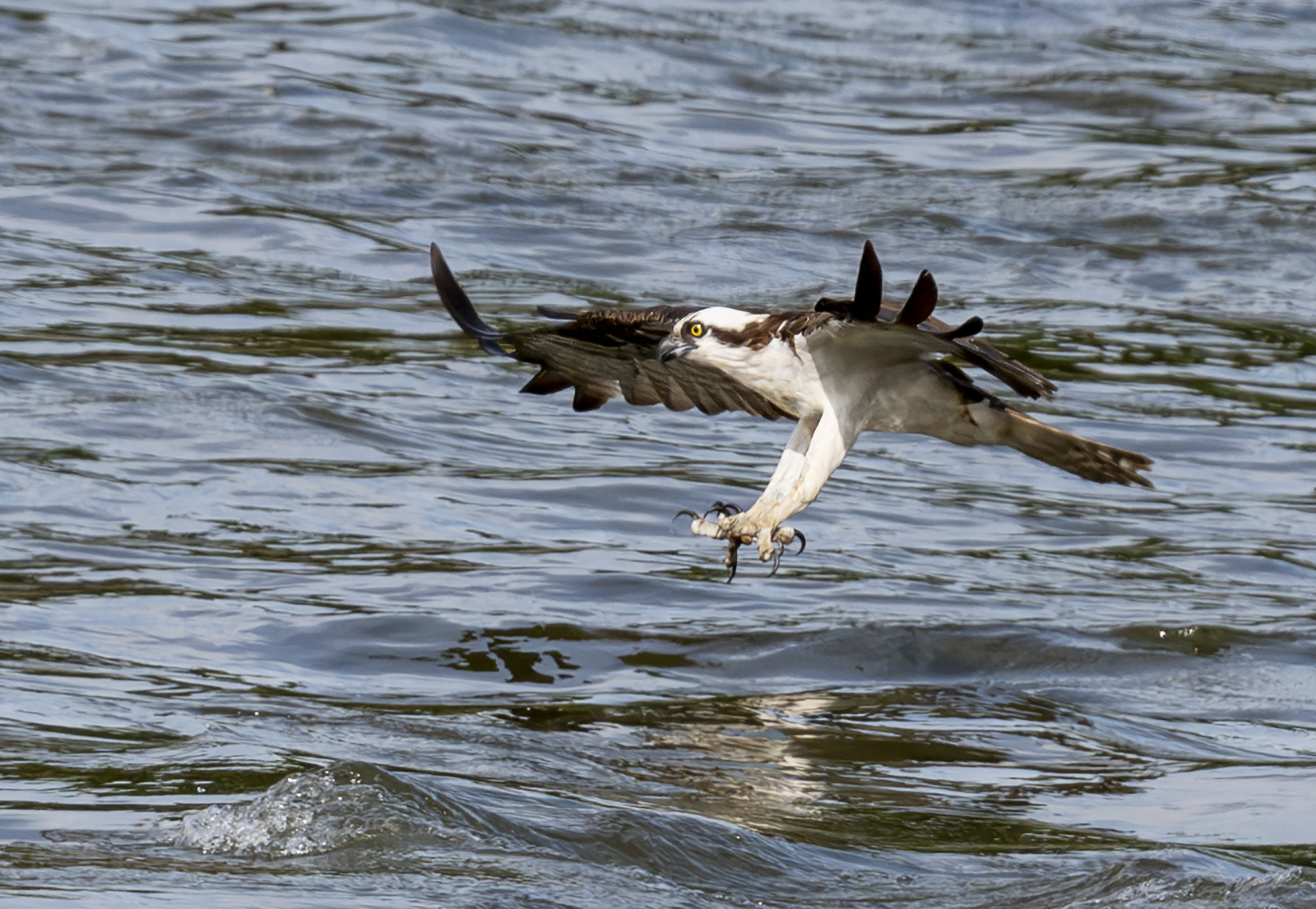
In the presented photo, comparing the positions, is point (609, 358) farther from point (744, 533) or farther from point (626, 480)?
point (626, 480)

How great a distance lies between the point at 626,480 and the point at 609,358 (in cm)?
287

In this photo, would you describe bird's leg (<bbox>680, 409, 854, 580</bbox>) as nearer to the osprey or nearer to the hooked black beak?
the osprey

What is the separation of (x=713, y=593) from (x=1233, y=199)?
299 inches

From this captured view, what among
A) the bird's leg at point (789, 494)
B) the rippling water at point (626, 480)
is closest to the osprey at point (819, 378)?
the bird's leg at point (789, 494)

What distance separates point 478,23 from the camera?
18.5m

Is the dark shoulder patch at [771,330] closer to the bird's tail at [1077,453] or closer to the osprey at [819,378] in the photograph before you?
the osprey at [819,378]

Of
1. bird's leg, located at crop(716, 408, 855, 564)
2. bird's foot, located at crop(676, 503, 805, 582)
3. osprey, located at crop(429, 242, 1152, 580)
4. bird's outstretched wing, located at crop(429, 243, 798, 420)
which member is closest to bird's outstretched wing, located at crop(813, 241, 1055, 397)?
osprey, located at crop(429, 242, 1152, 580)

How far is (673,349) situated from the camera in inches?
267

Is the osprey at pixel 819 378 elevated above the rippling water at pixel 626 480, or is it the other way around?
the osprey at pixel 819 378

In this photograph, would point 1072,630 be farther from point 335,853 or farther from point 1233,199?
point 1233,199

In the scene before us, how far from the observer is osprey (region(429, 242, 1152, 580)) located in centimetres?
629

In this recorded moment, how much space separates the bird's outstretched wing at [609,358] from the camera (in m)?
6.96

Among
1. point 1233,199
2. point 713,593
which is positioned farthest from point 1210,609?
point 1233,199

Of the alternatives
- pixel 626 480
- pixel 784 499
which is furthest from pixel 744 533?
pixel 626 480
